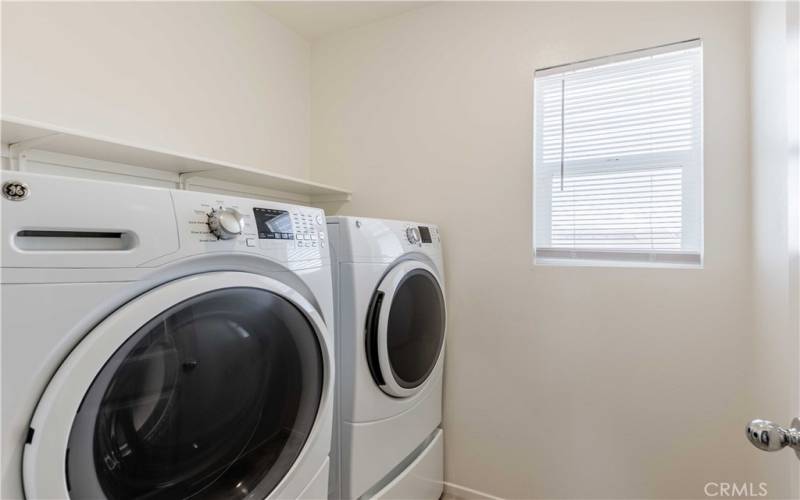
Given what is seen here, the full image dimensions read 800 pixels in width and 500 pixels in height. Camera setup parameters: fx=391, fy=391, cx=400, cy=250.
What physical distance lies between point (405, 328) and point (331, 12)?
1.68 metres

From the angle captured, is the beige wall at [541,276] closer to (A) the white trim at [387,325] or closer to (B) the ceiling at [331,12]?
(B) the ceiling at [331,12]

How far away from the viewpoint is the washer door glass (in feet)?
2.23

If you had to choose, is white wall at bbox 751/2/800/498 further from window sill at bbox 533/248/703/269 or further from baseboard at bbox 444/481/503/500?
baseboard at bbox 444/481/503/500

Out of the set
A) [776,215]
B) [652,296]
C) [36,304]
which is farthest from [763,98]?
[36,304]

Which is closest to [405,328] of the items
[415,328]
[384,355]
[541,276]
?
[415,328]

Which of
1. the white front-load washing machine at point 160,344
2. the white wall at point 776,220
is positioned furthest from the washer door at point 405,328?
the white wall at point 776,220

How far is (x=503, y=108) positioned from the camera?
180 centimetres

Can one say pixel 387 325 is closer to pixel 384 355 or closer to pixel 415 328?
pixel 384 355

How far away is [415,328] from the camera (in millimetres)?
1604

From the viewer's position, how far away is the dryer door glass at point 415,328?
4.80 ft

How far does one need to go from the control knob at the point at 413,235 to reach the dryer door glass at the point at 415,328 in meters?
0.12

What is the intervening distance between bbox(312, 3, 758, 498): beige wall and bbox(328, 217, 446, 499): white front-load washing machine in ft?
0.85

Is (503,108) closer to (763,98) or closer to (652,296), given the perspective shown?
(763,98)

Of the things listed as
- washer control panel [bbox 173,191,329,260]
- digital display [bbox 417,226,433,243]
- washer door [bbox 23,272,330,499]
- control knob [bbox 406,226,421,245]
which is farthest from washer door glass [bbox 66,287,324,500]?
digital display [bbox 417,226,433,243]
